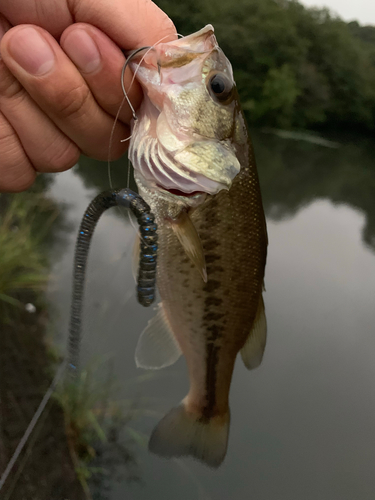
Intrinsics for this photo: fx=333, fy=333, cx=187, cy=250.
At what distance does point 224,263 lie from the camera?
123 centimetres

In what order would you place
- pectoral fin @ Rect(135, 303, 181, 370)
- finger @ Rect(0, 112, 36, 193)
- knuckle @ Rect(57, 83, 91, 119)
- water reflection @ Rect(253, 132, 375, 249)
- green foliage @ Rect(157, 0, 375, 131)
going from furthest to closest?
1. green foliage @ Rect(157, 0, 375, 131)
2. water reflection @ Rect(253, 132, 375, 249)
3. pectoral fin @ Rect(135, 303, 181, 370)
4. finger @ Rect(0, 112, 36, 193)
5. knuckle @ Rect(57, 83, 91, 119)

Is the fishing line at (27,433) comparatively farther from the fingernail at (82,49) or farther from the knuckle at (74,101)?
the fingernail at (82,49)

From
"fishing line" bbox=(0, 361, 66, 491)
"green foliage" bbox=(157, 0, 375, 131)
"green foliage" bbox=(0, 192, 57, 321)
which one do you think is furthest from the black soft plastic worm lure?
"green foliage" bbox=(157, 0, 375, 131)

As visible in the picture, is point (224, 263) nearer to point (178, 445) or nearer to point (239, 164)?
point (239, 164)

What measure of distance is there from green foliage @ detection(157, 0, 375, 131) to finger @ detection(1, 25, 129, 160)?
838 inches

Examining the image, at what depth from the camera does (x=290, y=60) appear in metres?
25.1

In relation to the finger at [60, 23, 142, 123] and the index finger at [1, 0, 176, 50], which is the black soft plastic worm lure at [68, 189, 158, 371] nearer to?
the finger at [60, 23, 142, 123]

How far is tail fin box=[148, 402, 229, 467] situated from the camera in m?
1.43

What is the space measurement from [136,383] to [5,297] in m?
1.58

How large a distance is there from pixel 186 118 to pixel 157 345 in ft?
2.91

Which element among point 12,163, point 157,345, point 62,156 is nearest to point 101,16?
point 62,156

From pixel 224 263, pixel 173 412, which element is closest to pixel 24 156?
pixel 224 263

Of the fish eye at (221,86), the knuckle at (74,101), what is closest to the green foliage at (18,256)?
the knuckle at (74,101)

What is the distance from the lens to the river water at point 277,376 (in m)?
3.14
